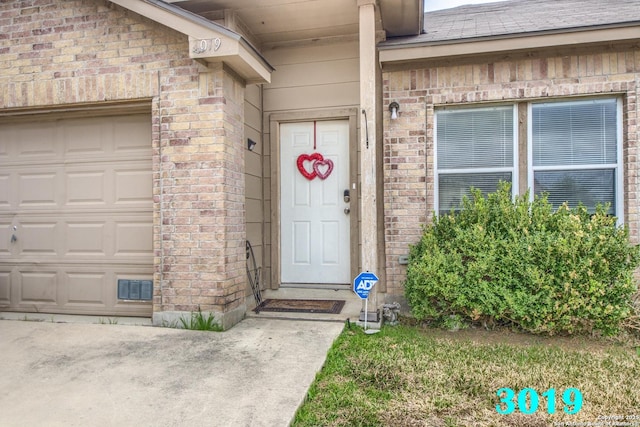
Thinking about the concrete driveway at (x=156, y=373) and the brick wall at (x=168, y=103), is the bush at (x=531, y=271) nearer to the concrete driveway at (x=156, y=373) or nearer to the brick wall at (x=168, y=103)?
the concrete driveway at (x=156, y=373)

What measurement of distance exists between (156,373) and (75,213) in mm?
2401

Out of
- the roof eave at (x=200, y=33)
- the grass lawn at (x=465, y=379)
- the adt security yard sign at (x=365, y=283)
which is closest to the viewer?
the grass lawn at (x=465, y=379)

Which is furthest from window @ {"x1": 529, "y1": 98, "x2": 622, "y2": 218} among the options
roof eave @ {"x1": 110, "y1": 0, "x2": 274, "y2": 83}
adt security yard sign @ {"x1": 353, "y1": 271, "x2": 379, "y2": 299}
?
roof eave @ {"x1": 110, "y1": 0, "x2": 274, "y2": 83}

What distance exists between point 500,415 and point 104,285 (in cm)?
385

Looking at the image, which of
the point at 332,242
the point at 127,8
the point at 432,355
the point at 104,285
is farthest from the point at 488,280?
the point at 127,8

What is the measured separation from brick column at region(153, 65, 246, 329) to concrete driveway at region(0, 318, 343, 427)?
321 millimetres

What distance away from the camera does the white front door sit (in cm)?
537

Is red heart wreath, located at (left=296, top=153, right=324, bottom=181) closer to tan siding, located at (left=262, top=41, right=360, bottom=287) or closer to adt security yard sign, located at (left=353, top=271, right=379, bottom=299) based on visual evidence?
tan siding, located at (left=262, top=41, right=360, bottom=287)

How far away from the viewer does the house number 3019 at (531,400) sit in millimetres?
2457

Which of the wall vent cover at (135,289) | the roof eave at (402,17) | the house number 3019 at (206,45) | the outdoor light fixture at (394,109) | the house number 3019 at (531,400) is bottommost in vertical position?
the house number 3019 at (531,400)

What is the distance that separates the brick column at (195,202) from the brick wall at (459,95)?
174 centimetres

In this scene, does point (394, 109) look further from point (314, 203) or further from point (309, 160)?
point (314, 203)

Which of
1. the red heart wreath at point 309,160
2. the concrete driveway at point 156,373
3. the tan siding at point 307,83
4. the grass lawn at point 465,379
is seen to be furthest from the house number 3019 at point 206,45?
the grass lawn at point 465,379

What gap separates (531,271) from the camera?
3.65 metres
